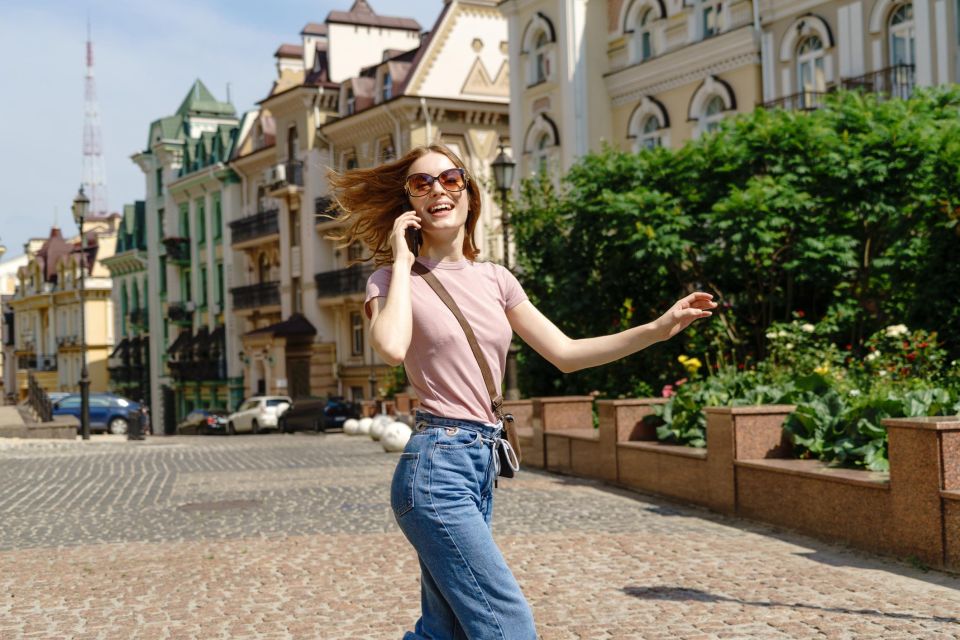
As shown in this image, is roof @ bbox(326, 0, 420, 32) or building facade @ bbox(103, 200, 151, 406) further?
building facade @ bbox(103, 200, 151, 406)

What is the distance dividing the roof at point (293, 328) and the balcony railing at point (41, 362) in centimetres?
4292

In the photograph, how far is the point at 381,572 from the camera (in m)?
9.12

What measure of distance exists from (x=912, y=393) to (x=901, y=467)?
160 cm

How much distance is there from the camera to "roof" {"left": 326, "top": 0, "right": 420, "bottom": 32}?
2158 inches

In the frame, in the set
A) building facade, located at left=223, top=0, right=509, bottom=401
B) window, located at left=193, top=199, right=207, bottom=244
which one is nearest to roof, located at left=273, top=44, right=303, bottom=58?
building facade, located at left=223, top=0, right=509, bottom=401

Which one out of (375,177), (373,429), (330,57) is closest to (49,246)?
(330,57)

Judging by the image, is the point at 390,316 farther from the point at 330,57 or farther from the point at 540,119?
the point at 330,57

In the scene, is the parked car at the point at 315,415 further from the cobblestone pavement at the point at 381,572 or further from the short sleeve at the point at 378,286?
the short sleeve at the point at 378,286

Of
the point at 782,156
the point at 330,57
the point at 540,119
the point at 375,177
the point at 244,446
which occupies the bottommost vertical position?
the point at 244,446

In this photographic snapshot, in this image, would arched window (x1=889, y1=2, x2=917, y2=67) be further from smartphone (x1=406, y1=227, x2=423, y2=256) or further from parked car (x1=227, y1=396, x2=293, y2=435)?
parked car (x1=227, y1=396, x2=293, y2=435)

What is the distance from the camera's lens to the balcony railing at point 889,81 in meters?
25.2

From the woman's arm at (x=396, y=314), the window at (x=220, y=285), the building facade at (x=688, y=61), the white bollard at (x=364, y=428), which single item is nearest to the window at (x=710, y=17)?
the building facade at (x=688, y=61)

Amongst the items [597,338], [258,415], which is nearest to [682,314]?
[597,338]

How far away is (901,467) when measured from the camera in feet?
29.9
